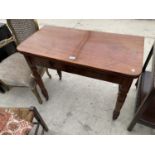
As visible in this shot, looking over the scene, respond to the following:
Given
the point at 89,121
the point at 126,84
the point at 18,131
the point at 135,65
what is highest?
the point at 135,65

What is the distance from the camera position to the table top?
3.13 feet

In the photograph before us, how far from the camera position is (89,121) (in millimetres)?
1512

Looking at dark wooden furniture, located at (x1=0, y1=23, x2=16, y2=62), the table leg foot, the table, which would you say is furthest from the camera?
dark wooden furniture, located at (x1=0, y1=23, x2=16, y2=62)

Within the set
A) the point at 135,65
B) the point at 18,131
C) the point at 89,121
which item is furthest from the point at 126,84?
the point at 18,131

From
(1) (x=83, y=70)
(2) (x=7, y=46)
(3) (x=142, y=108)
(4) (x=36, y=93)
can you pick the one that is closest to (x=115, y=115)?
(3) (x=142, y=108)

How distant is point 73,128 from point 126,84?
0.77 m

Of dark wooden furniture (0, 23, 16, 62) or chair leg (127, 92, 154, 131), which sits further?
dark wooden furniture (0, 23, 16, 62)

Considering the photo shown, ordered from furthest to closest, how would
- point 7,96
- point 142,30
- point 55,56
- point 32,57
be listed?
point 142,30, point 7,96, point 32,57, point 55,56

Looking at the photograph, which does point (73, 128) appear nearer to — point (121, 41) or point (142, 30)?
point (121, 41)

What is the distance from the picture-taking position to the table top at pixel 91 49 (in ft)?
3.13

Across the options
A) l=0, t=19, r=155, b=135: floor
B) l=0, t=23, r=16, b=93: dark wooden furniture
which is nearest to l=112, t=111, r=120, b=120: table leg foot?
l=0, t=19, r=155, b=135: floor

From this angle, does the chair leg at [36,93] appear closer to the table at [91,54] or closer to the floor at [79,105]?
the floor at [79,105]

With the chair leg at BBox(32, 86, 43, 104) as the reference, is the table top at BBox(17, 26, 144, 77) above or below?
above

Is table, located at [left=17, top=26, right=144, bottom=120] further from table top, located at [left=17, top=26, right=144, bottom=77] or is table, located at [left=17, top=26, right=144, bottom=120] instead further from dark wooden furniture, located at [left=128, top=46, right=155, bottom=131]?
dark wooden furniture, located at [left=128, top=46, right=155, bottom=131]
